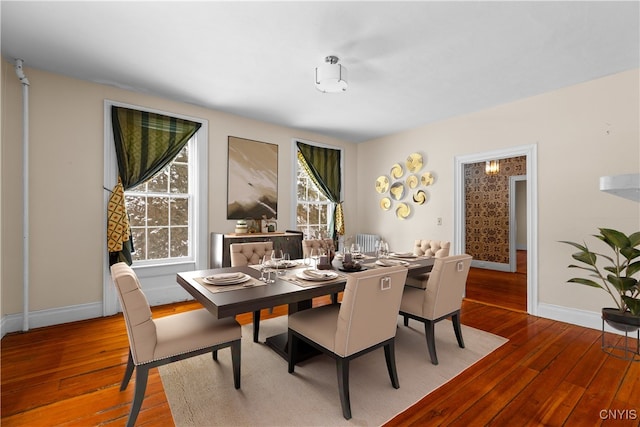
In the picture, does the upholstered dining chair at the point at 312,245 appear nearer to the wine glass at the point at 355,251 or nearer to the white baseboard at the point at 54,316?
the wine glass at the point at 355,251

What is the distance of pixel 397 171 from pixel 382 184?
1.27 feet

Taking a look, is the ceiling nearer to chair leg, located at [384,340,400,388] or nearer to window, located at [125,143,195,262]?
window, located at [125,143,195,262]

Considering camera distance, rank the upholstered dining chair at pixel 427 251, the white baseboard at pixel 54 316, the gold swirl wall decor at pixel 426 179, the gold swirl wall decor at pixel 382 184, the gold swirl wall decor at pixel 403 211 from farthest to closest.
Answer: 1. the gold swirl wall decor at pixel 382 184
2. the gold swirl wall decor at pixel 403 211
3. the gold swirl wall decor at pixel 426 179
4. the upholstered dining chair at pixel 427 251
5. the white baseboard at pixel 54 316

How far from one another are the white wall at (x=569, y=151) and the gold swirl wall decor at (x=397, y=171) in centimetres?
92

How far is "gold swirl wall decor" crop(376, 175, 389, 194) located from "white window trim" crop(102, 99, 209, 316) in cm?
304

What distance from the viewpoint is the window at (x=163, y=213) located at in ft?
12.3

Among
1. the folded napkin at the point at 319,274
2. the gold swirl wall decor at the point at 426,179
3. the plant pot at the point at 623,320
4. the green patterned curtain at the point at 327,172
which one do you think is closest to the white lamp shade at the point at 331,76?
the folded napkin at the point at 319,274

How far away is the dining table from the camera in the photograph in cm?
173

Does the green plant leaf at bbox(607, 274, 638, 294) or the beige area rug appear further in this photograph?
the green plant leaf at bbox(607, 274, 638, 294)

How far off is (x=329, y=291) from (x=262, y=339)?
3.96ft

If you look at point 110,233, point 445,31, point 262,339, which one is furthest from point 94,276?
point 445,31

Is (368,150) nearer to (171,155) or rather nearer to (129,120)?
(171,155)

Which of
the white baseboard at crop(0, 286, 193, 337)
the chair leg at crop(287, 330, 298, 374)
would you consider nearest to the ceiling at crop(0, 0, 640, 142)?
the chair leg at crop(287, 330, 298, 374)

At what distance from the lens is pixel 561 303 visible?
3361mm
